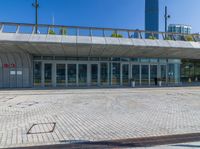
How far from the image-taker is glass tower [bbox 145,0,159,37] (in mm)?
30788

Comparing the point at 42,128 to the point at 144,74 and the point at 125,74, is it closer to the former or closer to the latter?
the point at 125,74

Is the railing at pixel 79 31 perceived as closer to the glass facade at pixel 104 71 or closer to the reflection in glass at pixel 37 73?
the glass facade at pixel 104 71

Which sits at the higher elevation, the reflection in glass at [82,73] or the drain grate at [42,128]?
the reflection in glass at [82,73]

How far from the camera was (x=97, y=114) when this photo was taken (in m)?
7.64

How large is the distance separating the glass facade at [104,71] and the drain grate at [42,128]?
14.7m

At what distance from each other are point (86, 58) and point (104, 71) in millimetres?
2683

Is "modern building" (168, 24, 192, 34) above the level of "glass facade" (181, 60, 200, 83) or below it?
above

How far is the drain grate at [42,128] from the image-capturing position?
212 inches

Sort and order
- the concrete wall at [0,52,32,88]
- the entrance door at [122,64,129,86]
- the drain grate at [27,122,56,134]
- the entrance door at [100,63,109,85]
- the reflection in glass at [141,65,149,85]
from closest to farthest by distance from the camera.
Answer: the drain grate at [27,122,56,134] → the concrete wall at [0,52,32,88] → the entrance door at [100,63,109,85] → the entrance door at [122,64,129,86] → the reflection in glass at [141,65,149,85]

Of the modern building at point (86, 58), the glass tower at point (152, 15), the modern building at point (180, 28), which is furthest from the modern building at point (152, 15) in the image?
the modern building at point (86, 58)

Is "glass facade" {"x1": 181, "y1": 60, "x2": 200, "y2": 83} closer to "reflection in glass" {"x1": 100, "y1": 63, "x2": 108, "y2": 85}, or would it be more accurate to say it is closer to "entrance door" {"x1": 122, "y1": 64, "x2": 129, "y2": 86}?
"entrance door" {"x1": 122, "y1": 64, "x2": 129, "y2": 86}

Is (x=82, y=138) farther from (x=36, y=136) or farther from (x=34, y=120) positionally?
(x=34, y=120)

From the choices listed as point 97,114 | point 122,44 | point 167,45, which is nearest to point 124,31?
point 122,44

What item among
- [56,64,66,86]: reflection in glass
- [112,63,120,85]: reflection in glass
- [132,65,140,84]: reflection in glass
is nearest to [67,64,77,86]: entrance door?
[56,64,66,86]: reflection in glass
